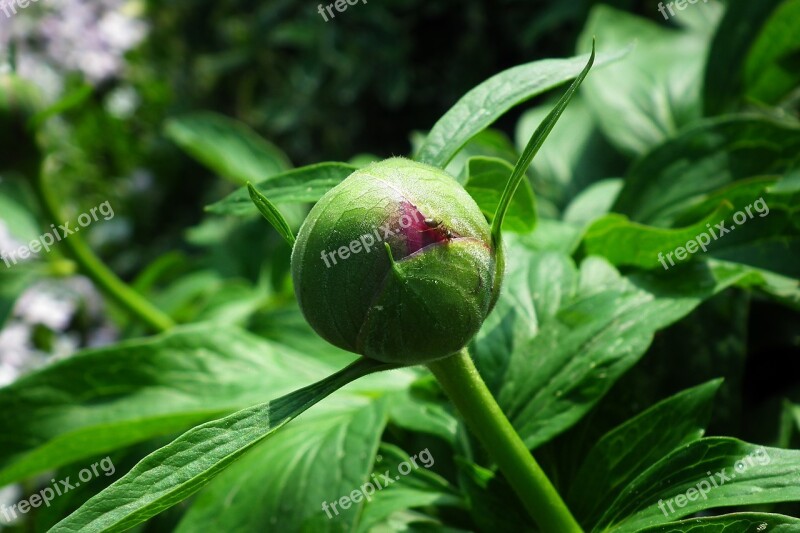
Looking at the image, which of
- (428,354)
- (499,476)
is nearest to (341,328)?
(428,354)

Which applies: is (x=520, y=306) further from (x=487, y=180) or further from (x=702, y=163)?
(x=702, y=163)

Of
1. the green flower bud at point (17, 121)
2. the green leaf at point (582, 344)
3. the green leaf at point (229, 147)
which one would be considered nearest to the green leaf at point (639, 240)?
the green leaf at point (582, 344)

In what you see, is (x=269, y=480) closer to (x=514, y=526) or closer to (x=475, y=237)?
(x=514, y=526)

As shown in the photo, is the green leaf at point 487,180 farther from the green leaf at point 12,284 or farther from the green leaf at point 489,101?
the green leaf at point 12,284

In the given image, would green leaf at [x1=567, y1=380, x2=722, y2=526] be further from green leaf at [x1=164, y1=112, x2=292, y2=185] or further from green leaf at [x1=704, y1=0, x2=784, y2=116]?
green leaf at [x1=164, y1=112, x2=292, y2=185]

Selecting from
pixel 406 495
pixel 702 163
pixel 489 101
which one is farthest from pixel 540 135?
pixel 702 163
